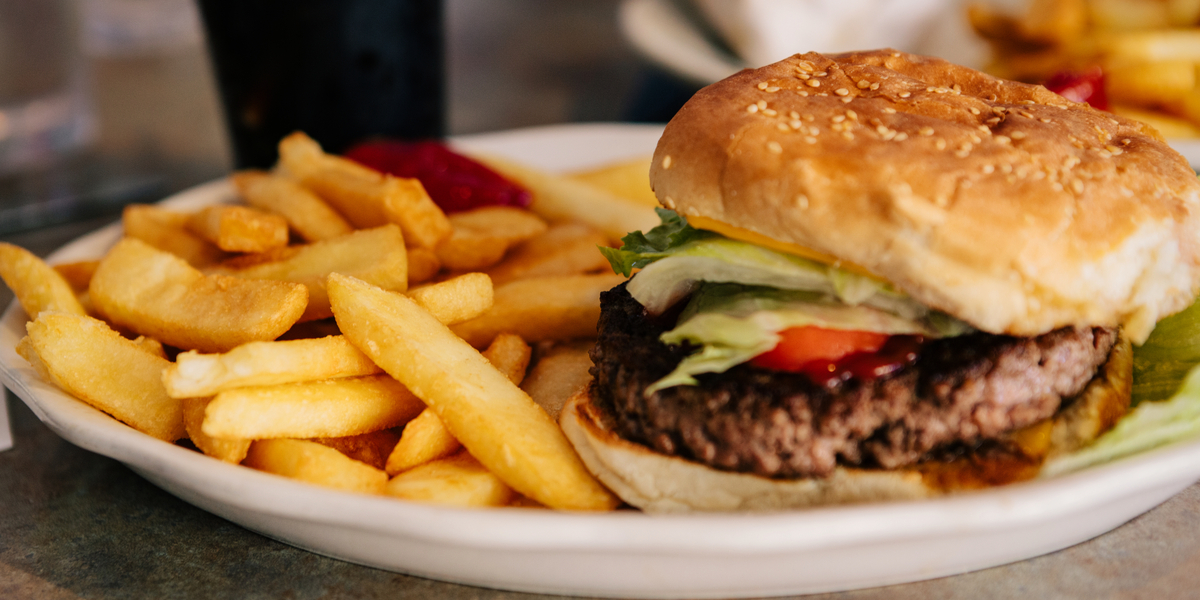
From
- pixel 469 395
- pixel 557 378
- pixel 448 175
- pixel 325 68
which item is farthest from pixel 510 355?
pixel 325 68

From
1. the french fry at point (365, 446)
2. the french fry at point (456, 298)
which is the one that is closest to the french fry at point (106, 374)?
the french fry at point (365, 446)

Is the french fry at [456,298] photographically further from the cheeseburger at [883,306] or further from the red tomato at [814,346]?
the red tomato at [814,346]

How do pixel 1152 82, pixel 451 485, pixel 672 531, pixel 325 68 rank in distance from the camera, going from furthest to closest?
1. pixel 325 68
2. pixel 1152 82
3. pixel 451 485
4. pixel 672 531

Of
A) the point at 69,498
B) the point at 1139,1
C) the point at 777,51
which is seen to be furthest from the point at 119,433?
the point at 1139,1

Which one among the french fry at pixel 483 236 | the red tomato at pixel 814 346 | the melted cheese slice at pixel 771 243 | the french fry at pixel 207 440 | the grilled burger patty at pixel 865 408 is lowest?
the french fry at pixel 207 440

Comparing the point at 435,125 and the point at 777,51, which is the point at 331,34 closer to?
the point at 435,125

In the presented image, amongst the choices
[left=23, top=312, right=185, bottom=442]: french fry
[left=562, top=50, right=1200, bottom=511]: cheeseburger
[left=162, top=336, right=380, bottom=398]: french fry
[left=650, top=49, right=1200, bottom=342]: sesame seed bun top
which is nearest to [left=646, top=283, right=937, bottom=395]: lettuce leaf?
[left=562, top=50, right=1200, bottom=511]: cheeseburger

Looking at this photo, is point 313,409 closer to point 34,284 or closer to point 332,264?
point 332,264
